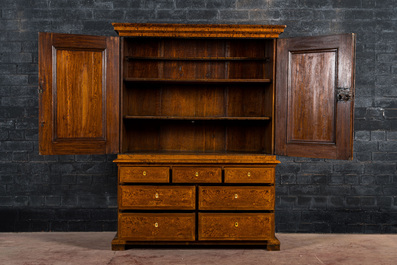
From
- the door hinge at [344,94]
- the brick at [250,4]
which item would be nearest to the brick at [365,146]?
the door hinge at [344,94]

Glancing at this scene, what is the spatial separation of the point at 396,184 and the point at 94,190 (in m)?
3.55

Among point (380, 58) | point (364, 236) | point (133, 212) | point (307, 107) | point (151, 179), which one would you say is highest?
point (380, 58)

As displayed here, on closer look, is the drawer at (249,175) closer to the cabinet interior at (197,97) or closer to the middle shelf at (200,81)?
the cabinet interior at (197,97)

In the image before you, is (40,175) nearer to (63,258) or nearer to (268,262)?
(63,258)

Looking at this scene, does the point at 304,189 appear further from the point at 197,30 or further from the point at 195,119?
the point at 197,30

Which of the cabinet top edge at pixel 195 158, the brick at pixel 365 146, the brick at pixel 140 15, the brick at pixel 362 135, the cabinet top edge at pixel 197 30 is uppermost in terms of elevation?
the brick at pixel 140 15

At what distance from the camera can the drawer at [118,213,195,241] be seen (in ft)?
12.5

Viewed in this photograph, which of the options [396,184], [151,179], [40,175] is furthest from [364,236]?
[40,175]

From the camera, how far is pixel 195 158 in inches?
151

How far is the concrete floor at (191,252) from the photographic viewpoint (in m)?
3.56

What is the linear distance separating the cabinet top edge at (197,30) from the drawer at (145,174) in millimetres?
1343

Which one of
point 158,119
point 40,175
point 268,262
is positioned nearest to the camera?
point 268,262

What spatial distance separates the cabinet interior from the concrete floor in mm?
1101

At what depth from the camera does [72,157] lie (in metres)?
4.57
